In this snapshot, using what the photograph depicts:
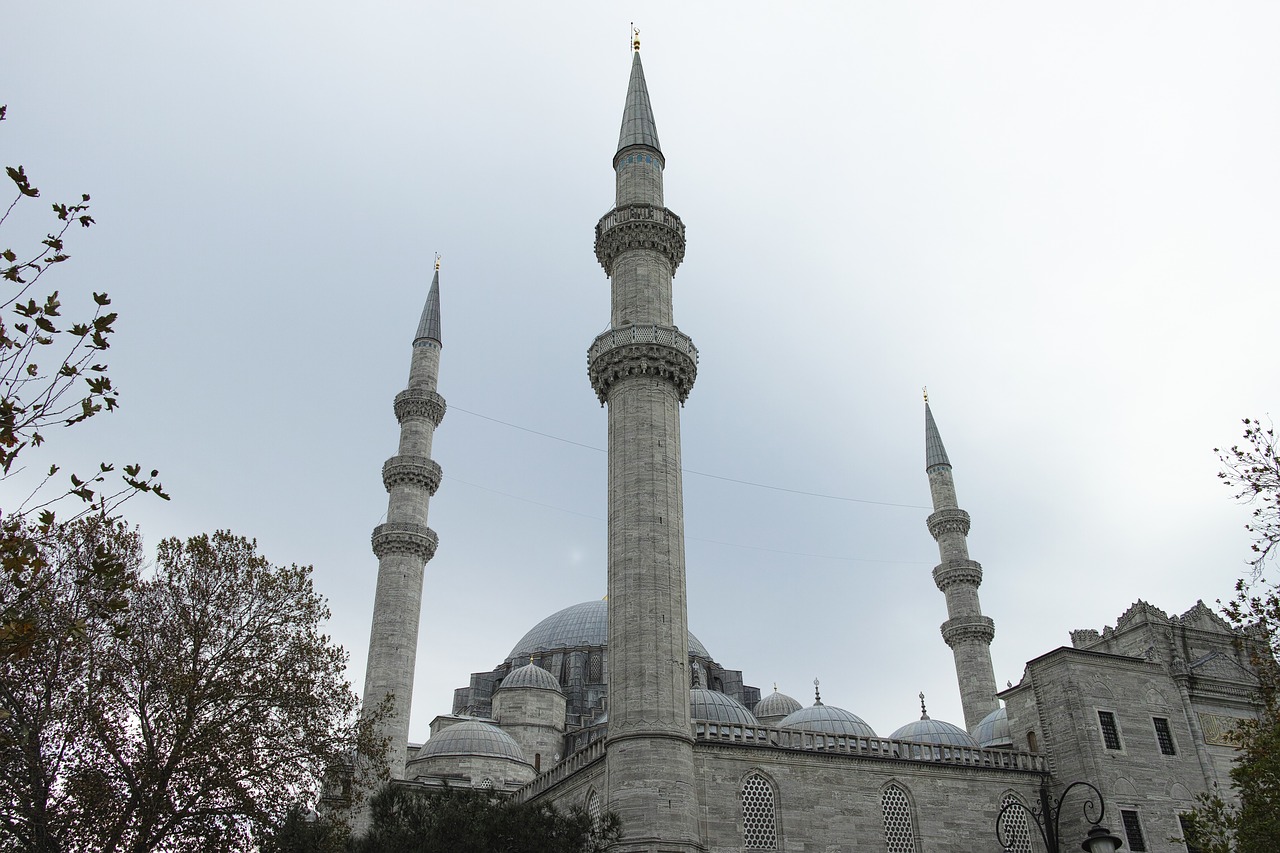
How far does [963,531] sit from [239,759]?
94.5ft

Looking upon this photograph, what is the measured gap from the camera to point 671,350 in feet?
79.4

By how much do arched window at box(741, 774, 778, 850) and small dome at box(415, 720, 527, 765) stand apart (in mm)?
13533

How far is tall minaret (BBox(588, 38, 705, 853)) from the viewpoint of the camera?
63.3 ft

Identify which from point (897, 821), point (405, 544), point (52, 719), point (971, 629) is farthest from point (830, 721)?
point (52, 719)

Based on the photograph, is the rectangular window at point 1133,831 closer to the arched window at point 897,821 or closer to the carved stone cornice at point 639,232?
the arched window at point 897,821

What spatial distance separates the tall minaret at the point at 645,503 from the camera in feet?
63.3

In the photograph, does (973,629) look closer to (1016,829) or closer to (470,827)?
(1016,829)

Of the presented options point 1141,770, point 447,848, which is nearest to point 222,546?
point 447,848

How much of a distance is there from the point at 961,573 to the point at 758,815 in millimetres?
18172

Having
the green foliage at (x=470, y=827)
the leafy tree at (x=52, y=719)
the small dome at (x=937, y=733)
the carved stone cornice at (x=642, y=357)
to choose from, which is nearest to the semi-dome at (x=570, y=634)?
the small dome at (x=937, y=733)

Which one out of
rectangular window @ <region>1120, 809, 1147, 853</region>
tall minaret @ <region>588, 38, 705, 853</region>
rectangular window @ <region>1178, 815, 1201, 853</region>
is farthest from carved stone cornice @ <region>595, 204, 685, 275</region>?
rectangular window @ <region>1178, 815, 1201, 853</region>

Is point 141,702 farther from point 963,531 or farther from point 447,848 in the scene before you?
point 963,531

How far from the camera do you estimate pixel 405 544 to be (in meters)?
33.9

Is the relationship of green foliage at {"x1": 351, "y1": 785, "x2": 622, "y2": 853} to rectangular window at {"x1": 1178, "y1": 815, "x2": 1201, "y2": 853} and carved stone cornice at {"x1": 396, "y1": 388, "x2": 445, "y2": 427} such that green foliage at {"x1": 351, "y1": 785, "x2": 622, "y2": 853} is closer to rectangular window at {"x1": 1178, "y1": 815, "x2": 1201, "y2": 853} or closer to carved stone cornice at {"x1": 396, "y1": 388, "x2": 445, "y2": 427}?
rectangular window at {"x1": 1178, "y1": 815, "x2": 1201, "y2": 853}
